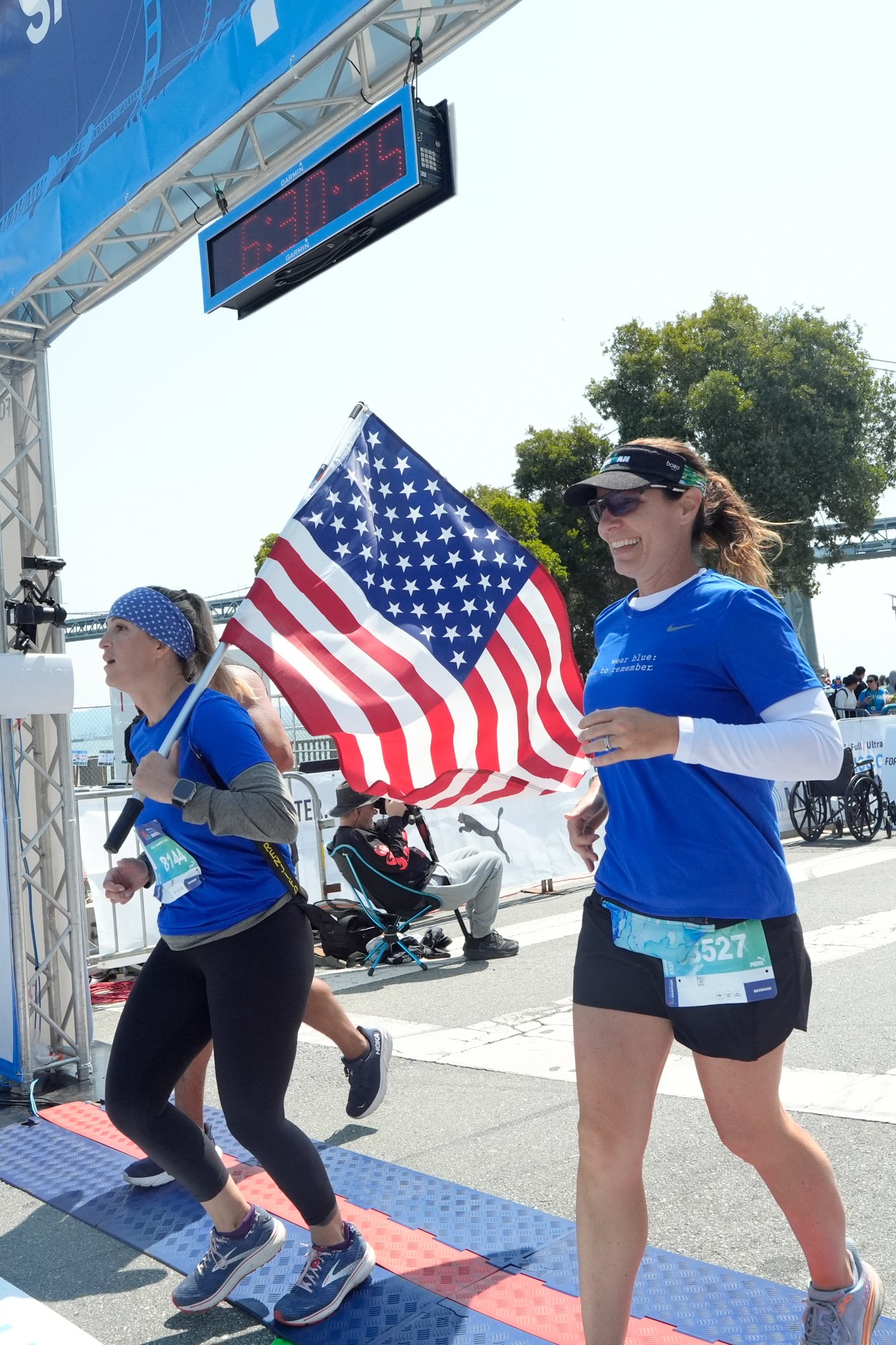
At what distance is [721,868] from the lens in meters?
2.26

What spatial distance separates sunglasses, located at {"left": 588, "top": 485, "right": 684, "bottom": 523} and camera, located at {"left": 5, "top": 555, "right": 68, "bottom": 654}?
144 inches

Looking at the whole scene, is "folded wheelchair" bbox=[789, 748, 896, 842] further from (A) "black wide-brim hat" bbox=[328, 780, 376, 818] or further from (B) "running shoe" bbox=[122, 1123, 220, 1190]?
(B) "running shoe" bbox=[122, 1123, 220, 1190]

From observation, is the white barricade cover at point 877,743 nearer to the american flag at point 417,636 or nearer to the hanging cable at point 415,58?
the american flag at point 417,636

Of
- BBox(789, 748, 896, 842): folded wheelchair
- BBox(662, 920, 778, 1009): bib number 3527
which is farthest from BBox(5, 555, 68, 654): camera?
BBox(789, 748, 896, 842): folded wheelchair

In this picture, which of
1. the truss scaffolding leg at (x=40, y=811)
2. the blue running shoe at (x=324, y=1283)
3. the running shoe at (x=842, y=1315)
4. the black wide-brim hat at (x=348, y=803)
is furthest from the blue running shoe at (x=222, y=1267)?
the black wide-brim hat at (x=348, y=803)

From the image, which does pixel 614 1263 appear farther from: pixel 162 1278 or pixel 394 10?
pixel 394 10

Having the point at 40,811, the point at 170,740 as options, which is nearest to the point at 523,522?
the point at 40,811

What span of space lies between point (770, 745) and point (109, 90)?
460 cm

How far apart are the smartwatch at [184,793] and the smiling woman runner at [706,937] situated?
1087mm

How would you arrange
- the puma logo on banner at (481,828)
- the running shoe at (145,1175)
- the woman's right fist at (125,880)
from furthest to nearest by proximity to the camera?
the puma logo on banner at (481,828) < the running shoe at (145,1175) < the woman's right fist at (125,880)

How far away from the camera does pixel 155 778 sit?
2904 millimetres

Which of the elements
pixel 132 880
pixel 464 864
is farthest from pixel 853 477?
pixel 132 880

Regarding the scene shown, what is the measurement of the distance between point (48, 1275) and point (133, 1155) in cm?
99

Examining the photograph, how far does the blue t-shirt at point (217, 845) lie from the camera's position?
2.95 m
